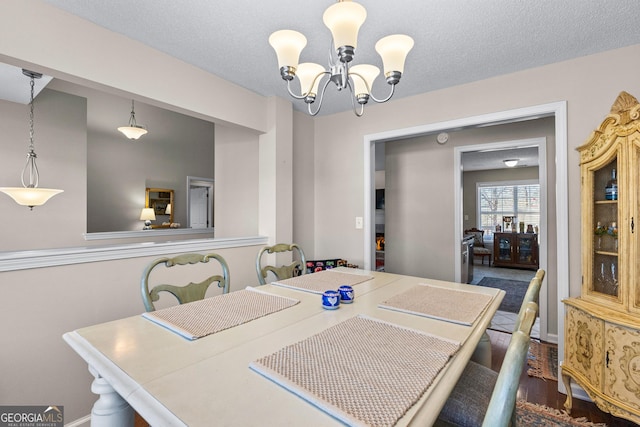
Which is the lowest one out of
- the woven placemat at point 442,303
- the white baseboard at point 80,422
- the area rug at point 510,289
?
the area rug at point 510,289

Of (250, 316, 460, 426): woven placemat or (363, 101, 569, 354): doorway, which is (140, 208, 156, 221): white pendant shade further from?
(250, 316, 460, 426): woven placemat

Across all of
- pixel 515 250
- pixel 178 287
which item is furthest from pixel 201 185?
pixel 515 250

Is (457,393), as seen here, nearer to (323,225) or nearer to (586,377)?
(586,377)

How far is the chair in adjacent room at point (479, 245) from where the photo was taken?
7.16 meters

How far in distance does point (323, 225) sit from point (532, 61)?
2.28 metres

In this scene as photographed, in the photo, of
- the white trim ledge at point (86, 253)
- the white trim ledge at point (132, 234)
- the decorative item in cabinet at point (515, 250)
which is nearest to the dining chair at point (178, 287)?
the white trim ledge at point (86, 253)

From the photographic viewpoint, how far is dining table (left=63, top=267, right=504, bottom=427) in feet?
2.21

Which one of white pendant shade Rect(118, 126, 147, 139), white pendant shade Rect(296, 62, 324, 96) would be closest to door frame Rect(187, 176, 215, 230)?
white pendant shade Rect(118, 126, 147, 139)

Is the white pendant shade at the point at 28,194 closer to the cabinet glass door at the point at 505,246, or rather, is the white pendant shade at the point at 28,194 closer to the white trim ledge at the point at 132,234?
the white trim ledge at the point at 132,234

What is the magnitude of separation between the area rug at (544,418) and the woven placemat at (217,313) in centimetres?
163

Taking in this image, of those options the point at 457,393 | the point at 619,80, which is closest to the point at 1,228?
the point at 457,393

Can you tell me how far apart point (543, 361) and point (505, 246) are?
4.99m

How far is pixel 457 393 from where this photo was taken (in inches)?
46.2

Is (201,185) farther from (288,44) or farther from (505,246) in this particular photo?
(505,246)
